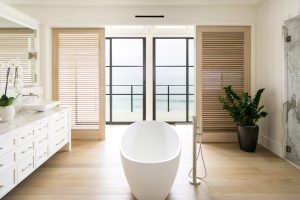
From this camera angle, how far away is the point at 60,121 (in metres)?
3.92

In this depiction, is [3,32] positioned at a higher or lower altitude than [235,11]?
lower

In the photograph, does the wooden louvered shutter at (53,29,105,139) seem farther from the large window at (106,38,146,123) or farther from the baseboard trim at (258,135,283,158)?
the baseboard trim at (258,135,283,158)

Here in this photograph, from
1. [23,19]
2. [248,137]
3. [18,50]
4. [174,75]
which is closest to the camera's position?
[18,50]

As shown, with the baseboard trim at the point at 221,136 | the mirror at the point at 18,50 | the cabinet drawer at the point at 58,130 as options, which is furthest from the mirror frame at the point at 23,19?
the baseboard trim at the point at 221,136

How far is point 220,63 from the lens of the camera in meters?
4.86

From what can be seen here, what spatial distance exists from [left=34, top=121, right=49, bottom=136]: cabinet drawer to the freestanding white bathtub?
3.26 feet

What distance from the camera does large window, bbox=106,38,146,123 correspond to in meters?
6.97

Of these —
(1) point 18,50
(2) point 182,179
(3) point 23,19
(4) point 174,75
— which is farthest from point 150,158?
(4) point 174,75

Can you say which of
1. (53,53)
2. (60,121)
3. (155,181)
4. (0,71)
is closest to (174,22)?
(53,53)

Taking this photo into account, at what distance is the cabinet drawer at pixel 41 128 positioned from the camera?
3.04 metres

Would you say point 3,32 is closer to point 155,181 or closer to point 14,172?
point 14,172

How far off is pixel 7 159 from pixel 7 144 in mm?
139

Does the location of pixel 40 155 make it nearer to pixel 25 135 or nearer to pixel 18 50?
pixel 25 135

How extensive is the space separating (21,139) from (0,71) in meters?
1.32
